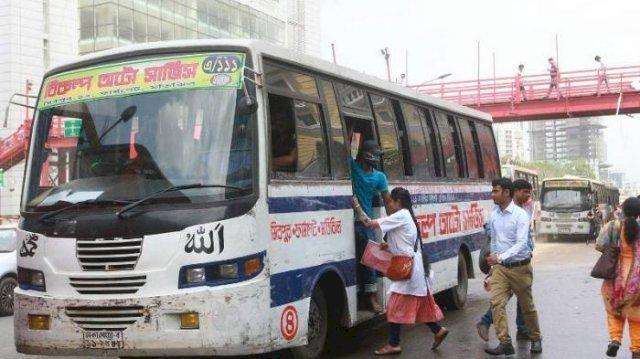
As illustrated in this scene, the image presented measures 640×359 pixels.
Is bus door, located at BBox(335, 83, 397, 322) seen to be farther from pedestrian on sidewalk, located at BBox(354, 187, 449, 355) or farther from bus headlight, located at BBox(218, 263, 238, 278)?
bus headlight, located at BBox(218, 263, 238, 278)

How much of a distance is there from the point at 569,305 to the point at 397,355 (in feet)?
14.7

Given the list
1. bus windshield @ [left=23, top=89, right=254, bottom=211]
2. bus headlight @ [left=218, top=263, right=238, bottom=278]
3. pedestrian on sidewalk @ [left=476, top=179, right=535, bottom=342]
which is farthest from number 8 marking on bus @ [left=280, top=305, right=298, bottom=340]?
pedestrian on sidewalk @ [left=476, top=179, right=535, bottom=342]

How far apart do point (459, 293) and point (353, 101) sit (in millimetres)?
4162

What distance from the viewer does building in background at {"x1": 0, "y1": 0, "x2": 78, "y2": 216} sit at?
123 ft

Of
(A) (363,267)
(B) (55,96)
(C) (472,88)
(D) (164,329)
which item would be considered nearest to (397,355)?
(A) (363,267)

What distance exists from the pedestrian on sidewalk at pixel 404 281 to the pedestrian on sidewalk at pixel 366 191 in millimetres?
189

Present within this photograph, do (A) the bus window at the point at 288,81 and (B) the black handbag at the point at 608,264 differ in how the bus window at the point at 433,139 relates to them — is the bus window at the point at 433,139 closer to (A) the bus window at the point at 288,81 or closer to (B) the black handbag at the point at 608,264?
(A) the bus window at the point at 288,81

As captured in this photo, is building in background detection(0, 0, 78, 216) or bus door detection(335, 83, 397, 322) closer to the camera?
bus door detection(335, 83, 397, 322)

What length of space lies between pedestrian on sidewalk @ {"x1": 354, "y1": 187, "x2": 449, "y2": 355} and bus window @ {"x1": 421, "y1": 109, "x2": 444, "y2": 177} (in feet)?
8.93

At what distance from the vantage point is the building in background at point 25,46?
3738 cm

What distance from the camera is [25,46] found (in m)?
38.3

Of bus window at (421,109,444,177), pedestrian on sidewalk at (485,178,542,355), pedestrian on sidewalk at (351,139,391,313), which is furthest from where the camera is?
bus window at (421,109,444,177)

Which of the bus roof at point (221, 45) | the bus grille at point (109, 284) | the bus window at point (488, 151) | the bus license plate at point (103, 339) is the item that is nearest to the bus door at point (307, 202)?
the bus roof at point (221, 45)

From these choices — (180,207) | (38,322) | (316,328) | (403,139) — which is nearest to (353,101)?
(403,139)
